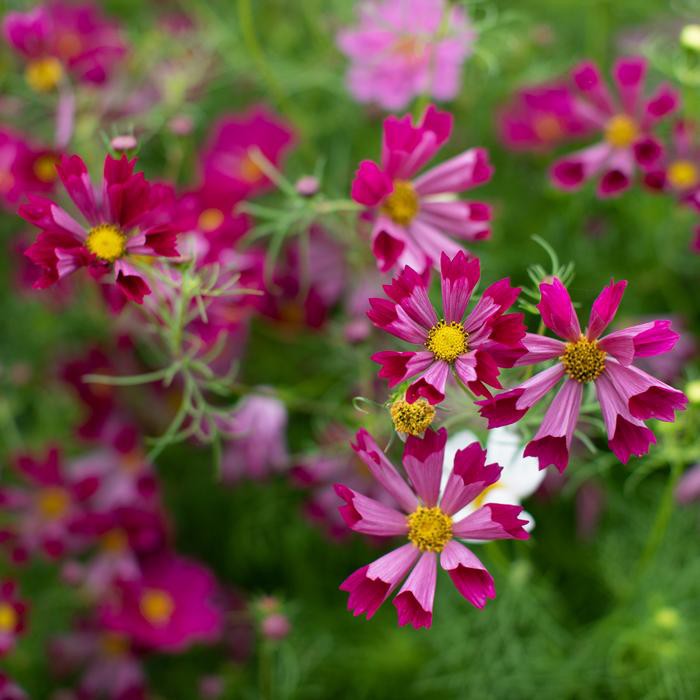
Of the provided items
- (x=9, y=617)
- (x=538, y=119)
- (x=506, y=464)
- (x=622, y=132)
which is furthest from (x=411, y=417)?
(x=538, y=119)

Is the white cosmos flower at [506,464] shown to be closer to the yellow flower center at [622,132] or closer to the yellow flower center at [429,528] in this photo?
the yellow flower center at [429,528]

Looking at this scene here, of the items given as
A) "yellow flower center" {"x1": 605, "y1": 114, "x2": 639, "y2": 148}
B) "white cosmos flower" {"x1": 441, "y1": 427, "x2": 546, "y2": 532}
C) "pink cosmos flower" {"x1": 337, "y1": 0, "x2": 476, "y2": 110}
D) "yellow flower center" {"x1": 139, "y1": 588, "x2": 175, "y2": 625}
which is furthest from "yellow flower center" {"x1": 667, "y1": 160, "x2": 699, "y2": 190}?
"yellow flower center" {"x1": 139, "y1": 588, "x2": 175, "y2": 625}

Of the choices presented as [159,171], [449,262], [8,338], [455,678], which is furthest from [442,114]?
[8,338]

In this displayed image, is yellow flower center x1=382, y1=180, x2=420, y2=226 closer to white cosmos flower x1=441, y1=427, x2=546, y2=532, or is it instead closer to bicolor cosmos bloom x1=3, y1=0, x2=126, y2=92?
white cosmos flower x1=441, y1=427, x2=546, y2=532

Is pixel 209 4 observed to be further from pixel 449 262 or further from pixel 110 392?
pixel 449 262

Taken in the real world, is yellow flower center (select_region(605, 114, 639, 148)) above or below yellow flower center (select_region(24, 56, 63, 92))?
below

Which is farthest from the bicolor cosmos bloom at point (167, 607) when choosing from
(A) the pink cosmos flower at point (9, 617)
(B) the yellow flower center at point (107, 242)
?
(B) the yellow flower center at point (107, 242)

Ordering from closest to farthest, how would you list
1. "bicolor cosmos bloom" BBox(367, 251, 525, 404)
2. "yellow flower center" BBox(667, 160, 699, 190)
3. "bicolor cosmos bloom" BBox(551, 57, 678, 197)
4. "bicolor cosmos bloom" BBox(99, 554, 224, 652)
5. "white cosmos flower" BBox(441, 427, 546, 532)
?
"bicolor cosmos bloom" BBox(367, 251, 525, 404) → "white cosmos flower" BBox(441, 427, 546, 532) → "bicolor cosmos bloom" BBox(551, 57, 678, 197) → "yellow flower center" BBox(667, 160, 699, 190) → "bicolor cosmos bloom" BBox(99, 554, 224, 652)
